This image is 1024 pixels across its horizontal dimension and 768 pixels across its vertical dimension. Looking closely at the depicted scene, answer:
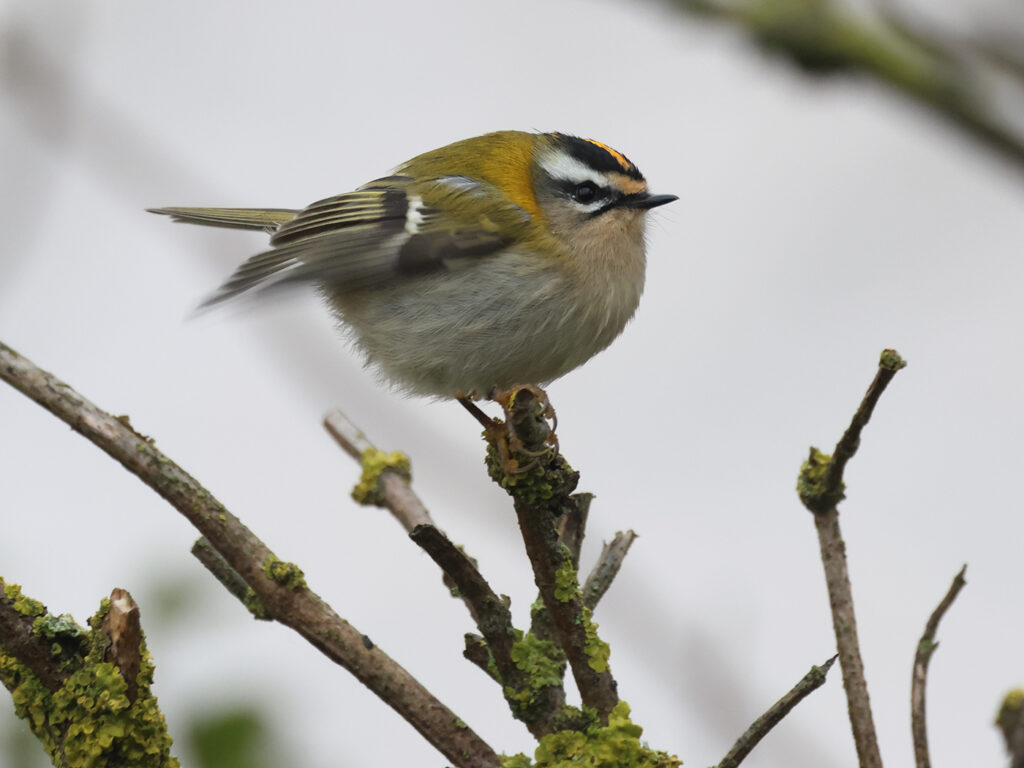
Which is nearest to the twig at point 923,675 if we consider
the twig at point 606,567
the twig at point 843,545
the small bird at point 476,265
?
the twig at point 843,545

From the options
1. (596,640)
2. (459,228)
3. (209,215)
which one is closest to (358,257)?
(459,228)

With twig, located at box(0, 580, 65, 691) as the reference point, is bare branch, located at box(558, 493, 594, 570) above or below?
above

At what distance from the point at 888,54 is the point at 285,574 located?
1.03 m

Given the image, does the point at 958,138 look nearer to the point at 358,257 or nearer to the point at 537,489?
the point at 537,489

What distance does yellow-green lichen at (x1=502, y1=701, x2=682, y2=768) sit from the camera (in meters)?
1.42

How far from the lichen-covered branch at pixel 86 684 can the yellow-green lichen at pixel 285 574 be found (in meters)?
0.18

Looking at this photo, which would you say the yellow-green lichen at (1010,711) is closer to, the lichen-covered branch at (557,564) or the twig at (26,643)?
the lichen-covered branch at (557,564)

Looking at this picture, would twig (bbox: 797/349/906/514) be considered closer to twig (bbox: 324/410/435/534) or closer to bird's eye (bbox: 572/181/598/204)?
twig (bbox: 324/410/435/534)

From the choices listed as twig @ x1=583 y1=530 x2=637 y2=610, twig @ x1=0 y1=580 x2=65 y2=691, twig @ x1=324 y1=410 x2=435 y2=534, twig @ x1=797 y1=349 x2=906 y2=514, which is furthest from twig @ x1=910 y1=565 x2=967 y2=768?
twig @ x1=0 y1=580 x2=65 y2=691

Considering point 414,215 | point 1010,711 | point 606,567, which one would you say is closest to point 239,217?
point 414,215

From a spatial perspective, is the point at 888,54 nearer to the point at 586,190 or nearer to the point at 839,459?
the point at 839,459

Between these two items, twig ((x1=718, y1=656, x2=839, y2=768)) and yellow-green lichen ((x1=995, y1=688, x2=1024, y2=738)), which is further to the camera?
twig ((x1=718, y1=656, x2=839, y2=768))

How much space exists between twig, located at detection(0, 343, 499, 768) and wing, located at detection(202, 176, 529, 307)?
3.28 feet

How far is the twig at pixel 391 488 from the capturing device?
2.23 m
